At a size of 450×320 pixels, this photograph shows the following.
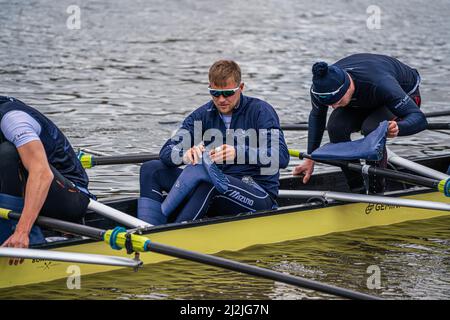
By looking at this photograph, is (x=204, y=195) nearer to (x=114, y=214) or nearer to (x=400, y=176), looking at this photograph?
(x=114, y=214)

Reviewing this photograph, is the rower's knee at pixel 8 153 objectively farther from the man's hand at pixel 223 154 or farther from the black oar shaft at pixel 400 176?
the black oar shaft at pixel 400 176

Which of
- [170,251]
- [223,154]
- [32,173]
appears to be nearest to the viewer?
[170,251]

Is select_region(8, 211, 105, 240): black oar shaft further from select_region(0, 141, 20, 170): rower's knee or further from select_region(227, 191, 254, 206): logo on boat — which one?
select_region(227, 191, 254, 206): logo on boat

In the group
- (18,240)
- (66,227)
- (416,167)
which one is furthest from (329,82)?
(18,240)

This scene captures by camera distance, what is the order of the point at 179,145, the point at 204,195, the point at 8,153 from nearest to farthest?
the point at 8,153, the point at 204,195, the point at 179,145

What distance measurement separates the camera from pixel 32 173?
25.0 feet

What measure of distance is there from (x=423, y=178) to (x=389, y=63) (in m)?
1.18

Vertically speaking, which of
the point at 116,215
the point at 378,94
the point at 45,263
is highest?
the point at 378,94

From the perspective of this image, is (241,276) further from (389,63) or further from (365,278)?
(389,63)

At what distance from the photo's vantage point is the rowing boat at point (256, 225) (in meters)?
8.16

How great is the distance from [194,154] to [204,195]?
416 mm

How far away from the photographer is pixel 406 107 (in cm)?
956

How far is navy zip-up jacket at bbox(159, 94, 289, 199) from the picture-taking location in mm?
8758
